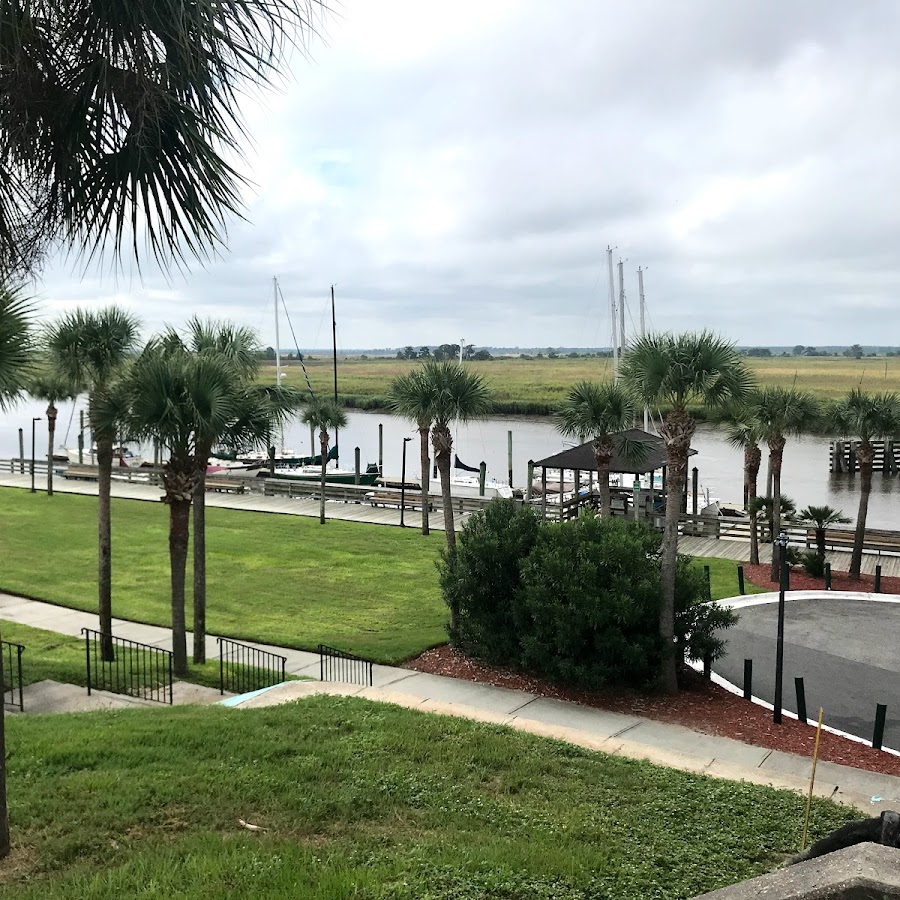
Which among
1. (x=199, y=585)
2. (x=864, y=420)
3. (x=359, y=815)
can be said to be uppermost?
(x=864, y=420)

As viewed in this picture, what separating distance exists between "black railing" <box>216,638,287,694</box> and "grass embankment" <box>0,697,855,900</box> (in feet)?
13.3

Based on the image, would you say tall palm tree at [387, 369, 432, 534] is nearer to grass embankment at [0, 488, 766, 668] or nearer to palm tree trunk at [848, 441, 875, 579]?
grass embankment at [0, 488, 766, 668]

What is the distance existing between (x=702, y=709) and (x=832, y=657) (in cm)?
456

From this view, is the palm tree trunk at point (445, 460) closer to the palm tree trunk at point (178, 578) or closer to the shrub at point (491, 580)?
the shrub at point (491, 580)

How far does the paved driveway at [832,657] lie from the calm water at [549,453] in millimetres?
26012

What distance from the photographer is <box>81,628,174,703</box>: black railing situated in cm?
1370

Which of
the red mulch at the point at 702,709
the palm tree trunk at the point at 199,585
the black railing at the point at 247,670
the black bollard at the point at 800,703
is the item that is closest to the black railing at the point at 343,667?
the black railing at the point at 247,670

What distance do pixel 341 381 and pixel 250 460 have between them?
85.6 meters

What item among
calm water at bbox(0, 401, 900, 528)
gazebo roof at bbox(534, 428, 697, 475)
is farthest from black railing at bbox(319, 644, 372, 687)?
calm water at bbox(0, 401, 900, 528)

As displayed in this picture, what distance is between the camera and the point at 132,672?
14.9m

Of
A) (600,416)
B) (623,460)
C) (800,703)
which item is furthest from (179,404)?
(623,460)

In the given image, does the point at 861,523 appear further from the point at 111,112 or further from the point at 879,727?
the point at 111,112

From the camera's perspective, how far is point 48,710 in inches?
490

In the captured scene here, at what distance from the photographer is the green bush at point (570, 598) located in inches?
563
